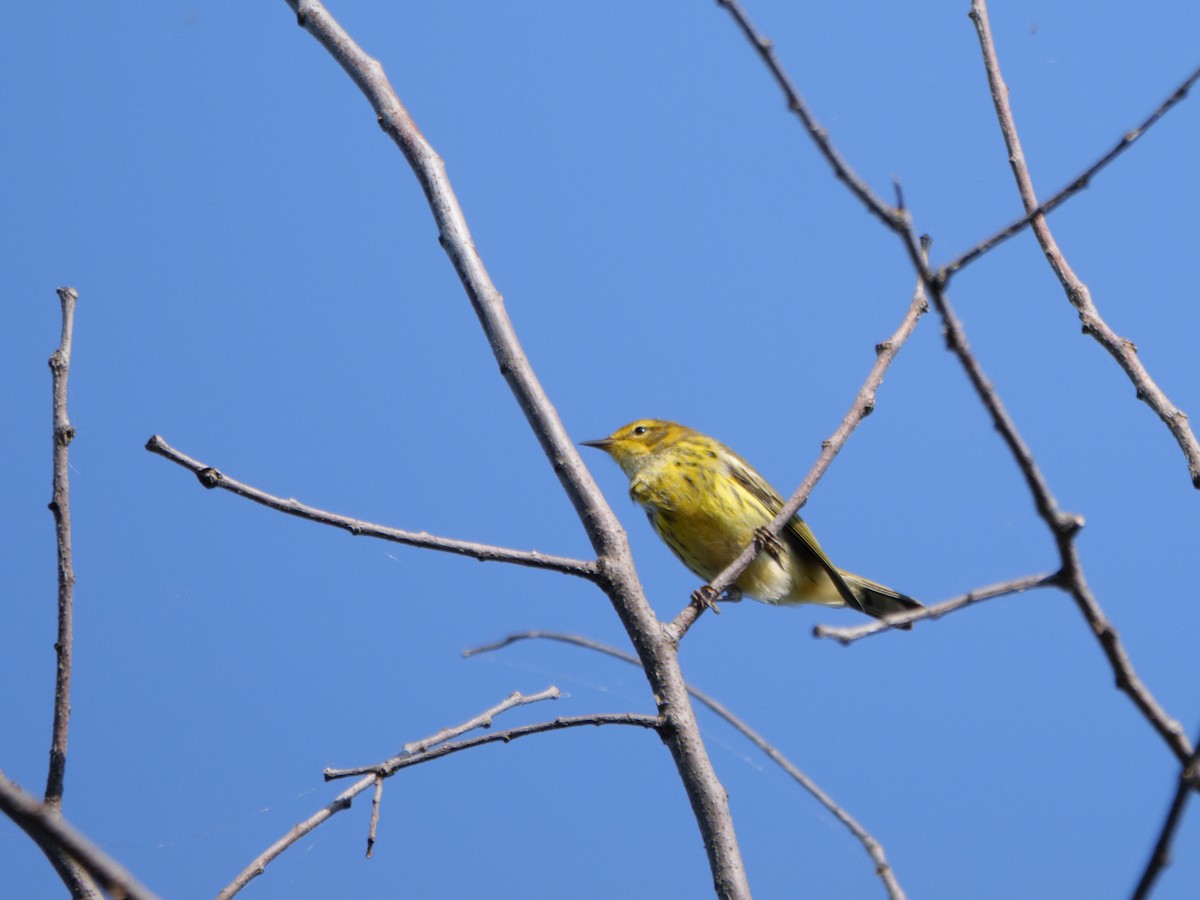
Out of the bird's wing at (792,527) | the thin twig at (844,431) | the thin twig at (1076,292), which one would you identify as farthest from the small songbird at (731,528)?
the thin twig at (1076,292)

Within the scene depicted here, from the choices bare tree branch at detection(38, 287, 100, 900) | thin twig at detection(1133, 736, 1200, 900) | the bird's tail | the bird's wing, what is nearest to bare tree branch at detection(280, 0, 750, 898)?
bare tree branch at detection(38, 287, 100, 900)

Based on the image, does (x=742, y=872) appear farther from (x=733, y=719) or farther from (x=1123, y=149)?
(x=1123, y=149)

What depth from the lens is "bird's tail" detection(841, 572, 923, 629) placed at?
271 cm

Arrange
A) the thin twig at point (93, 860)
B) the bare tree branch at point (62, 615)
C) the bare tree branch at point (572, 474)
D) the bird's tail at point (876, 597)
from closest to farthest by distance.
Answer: the thin twig at point (93, 860), the bare tree branch at point (62, 615), the bare tree branch at point (572, 474), the bird's tail at point (876, 597)

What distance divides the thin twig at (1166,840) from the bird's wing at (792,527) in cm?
199

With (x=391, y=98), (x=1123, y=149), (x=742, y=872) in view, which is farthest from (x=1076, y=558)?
(x=391, y=98)

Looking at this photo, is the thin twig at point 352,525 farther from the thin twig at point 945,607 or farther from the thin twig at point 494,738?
the thin twig at point 945,607

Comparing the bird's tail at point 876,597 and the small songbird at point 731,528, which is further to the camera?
the bird's tail at point 876,597

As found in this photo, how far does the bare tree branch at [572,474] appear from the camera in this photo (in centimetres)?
113

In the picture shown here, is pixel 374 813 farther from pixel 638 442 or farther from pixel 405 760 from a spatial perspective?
pixel 638 442

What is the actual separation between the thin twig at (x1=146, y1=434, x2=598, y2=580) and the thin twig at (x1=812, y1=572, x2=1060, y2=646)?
629 millimetres

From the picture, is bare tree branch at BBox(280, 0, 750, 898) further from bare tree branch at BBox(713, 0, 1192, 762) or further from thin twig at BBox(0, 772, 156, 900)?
thin twig at BBox(0, 772, 156, 900)

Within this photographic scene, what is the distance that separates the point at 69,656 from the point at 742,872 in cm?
61

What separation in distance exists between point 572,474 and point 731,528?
1313mm
